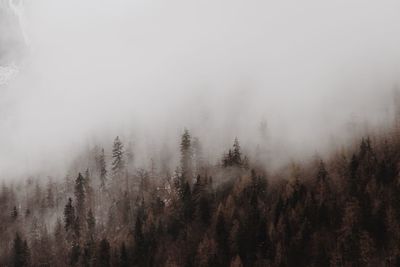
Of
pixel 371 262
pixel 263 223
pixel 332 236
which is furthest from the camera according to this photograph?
pixel 263 223

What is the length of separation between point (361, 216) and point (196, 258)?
1918 inches

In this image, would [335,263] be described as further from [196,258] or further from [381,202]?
[196,258]

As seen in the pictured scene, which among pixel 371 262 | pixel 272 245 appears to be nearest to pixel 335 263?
pixel 371 262

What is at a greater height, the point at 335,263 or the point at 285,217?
the point at 285,217

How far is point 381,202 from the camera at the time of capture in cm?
18825

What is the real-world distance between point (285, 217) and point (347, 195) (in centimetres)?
1990

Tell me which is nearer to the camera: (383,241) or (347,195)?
(383,241)

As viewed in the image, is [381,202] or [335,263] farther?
Result: [381,202]

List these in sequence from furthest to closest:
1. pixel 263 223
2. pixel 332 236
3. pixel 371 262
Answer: pixel 263 223
pixel 332 236
pixel 371 262

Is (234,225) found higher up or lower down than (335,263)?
higher up

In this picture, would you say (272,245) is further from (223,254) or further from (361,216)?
(361,216)

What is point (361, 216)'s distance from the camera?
187125 mm

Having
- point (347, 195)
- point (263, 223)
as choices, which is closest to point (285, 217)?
point (263, 223)

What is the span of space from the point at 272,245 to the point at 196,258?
2247 centimetres
